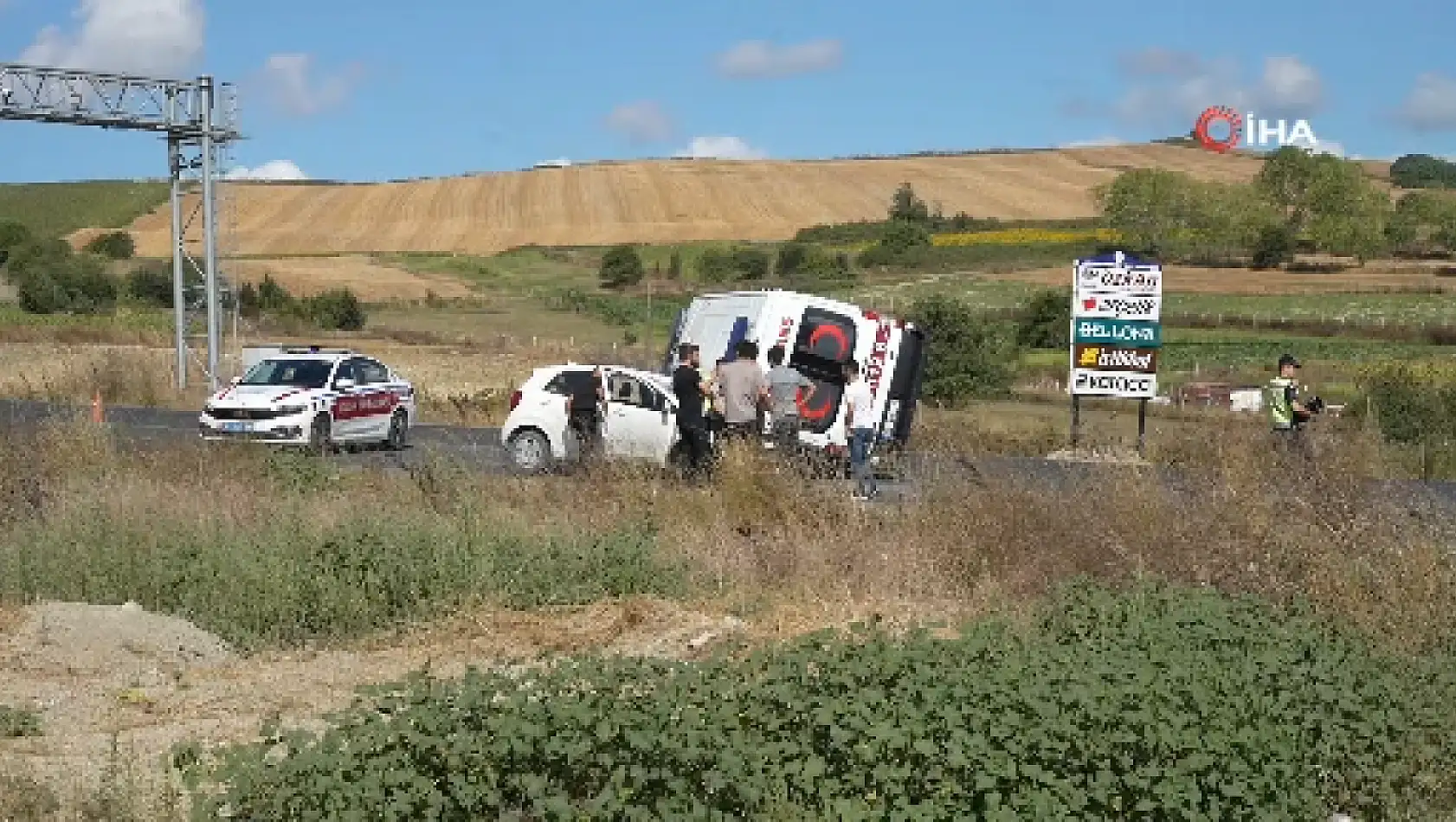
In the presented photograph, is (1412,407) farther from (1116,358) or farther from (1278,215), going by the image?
(1278,215)

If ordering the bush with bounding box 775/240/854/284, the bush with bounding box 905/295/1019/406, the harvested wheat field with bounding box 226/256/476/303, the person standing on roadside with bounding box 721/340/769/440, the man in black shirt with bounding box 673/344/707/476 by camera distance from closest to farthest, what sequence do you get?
the man in black shirt with bounding box 673/344/707/476 < the person standing on roadside with bounding box 721/340/769/440 < the bush with bounding box 905/295/1019/406 < the harvested wheat field with bounding box 226/256/476/303 < the bush with bounding box 775/240/854/284

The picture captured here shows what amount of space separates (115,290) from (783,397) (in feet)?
200

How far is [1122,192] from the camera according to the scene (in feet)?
300

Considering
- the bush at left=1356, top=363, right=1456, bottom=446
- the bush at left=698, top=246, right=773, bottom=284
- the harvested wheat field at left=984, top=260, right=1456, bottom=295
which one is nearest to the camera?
the bush at left=1356, top=363, right=1456, bottom=446

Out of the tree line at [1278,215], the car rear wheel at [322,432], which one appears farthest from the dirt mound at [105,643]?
the tree line at [1278,215]

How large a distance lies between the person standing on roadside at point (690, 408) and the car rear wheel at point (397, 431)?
10.2 metres

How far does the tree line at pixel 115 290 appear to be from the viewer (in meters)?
65.5

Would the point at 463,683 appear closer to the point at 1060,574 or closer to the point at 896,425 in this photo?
the point at 1060,574

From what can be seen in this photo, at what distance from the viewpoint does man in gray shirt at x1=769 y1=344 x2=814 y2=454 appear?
18172mm

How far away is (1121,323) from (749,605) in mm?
14458

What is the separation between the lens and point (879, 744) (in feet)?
20.9

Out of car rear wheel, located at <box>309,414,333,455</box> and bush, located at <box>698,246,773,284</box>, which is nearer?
car rear wheel, located at <box>309,414,333,455</box>

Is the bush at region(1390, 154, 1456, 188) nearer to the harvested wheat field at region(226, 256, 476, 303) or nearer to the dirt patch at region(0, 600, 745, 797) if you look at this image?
the harvested wheat field at region(226, 256, 476, 303)

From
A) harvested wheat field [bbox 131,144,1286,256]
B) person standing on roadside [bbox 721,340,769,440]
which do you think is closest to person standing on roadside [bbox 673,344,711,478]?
person standing on roadside [bbox 721,340,769,440]
